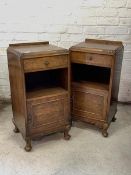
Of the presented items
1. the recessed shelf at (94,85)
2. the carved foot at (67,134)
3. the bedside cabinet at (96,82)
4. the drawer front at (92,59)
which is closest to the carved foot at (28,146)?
the carved foot at (67,134)

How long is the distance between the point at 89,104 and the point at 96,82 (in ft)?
0.69

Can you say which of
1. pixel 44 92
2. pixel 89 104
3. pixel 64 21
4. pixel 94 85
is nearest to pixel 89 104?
pixel 89 104

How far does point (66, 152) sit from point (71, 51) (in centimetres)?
80

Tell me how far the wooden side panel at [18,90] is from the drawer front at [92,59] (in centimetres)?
49

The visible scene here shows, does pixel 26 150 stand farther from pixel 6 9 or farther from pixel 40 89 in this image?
pixel 6 9

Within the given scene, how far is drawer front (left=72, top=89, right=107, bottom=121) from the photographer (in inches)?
73.1

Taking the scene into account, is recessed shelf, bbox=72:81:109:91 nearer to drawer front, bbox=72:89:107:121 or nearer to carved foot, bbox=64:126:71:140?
drawer front, bbox=72:89:107:121

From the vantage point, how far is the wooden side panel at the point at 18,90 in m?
1.55

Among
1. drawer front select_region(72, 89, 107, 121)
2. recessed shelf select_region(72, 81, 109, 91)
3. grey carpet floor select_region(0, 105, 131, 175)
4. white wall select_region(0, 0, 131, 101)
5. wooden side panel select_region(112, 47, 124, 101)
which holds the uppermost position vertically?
white wall select_region(0, 0, 131, 101)

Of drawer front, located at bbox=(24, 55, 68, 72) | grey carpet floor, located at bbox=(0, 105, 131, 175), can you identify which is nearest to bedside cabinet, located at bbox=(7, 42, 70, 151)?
drawer front, located at bbox=(24, 55, 68, 72)

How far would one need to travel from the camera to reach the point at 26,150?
5.62 feet

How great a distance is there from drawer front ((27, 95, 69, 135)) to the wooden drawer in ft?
0.70

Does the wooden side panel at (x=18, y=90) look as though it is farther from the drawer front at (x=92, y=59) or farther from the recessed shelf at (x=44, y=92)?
the drawer front at (x=92, y=59)

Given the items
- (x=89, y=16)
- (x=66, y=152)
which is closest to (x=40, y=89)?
(x=66, y=152)
